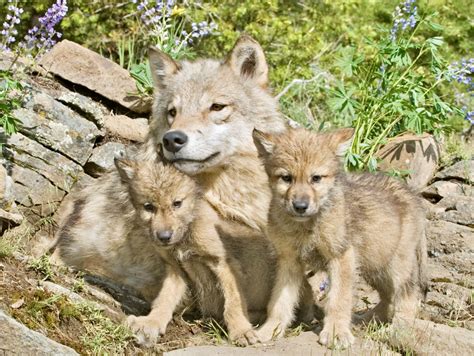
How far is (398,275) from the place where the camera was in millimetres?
6262

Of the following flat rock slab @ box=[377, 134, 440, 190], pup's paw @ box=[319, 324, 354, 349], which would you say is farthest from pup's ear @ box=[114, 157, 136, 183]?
flat rock slab @ box=[377, 134, 440, 190]

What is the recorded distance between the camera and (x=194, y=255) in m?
5.97

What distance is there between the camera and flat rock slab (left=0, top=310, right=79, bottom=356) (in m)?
4.68

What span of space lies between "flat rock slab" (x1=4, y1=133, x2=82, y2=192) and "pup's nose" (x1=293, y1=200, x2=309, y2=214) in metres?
3.13

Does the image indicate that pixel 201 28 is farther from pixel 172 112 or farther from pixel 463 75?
pixel 172 112

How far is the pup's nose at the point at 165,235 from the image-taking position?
556 cm

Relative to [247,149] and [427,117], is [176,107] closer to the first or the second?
[247,149]

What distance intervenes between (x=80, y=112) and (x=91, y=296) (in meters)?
2.79

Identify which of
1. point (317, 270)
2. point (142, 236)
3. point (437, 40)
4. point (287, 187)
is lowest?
point (142, 236)

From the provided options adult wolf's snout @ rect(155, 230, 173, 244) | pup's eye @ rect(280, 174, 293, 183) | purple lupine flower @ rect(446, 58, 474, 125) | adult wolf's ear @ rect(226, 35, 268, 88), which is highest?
purple lupine flower @ rect(446, 58, 474, 125)

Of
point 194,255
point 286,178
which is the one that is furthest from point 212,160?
point 286,178

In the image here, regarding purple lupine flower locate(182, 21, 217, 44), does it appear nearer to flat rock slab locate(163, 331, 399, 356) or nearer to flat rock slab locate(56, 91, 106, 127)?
flat rock slab locate(56, 91, 106, 127)

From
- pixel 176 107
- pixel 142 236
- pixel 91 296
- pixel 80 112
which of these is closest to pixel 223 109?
pixel 176 107

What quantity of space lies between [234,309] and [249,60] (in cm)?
204
